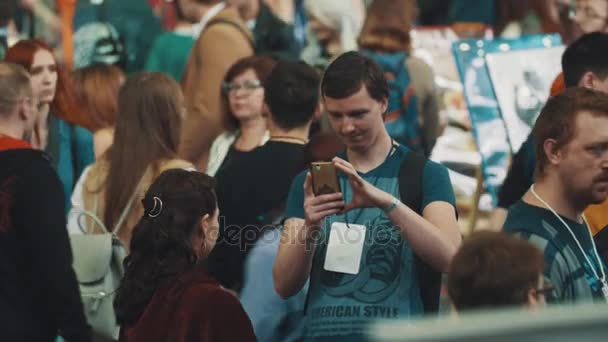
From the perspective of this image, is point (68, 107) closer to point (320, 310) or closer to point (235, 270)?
point (235, 270)

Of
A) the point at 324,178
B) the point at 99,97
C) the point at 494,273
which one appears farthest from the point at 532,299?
the point at 99,97

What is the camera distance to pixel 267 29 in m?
9.61

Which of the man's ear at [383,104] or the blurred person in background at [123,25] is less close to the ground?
the man's ear at [383,104]

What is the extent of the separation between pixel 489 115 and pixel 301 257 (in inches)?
143

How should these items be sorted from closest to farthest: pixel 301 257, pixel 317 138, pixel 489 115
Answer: pixel 301 257
pixel 317 138
pixel 489 115

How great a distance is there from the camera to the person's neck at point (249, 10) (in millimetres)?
9632

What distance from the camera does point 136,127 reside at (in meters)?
6.23

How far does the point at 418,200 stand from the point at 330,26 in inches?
199

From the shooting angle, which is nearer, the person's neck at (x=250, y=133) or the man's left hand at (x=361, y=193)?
Answer: the man's left hand at (x=361, y=193)

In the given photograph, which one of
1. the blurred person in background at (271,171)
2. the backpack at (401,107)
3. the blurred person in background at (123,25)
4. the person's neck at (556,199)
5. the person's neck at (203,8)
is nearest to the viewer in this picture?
the person's neck at (556,199)

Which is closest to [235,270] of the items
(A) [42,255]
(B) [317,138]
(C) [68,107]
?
(B) [317,138]

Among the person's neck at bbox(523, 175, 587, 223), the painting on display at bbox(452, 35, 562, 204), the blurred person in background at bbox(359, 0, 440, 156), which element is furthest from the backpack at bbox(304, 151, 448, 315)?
the blurred person in background at bbox(359, 0, 440, 156)

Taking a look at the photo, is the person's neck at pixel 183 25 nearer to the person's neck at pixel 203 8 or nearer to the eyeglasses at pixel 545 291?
the person's neck at pixel 203 8

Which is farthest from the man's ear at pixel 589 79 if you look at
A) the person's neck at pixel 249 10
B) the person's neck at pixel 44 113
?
the person's neck at pixel 249 10
